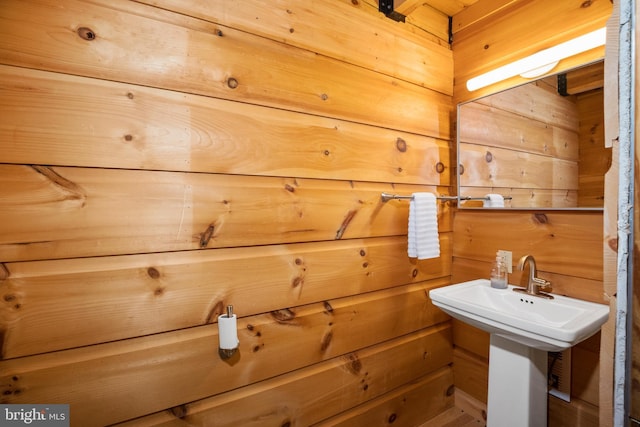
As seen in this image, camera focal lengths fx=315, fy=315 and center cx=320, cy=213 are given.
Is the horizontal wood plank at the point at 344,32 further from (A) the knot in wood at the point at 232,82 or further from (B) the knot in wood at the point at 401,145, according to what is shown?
(B) the knot in wood at the point at 401,145

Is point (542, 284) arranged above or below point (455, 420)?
above

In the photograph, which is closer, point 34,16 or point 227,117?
point 34,16

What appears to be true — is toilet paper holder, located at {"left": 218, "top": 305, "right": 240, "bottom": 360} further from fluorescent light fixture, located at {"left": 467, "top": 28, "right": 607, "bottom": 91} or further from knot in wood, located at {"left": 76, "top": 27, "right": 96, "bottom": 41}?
fluorescent light fixture, located at {"left": 467, "top": 28, "right": 607, "bottom": 91}

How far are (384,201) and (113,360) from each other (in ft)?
4.11

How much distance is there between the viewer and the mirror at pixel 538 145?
51.6 inches

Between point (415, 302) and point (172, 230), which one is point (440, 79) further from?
point (172, 230)

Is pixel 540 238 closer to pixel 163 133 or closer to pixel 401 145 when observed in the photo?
pixel 401 145

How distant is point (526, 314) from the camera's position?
1312 mm

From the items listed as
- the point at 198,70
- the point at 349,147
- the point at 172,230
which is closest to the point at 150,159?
the point at 172,230

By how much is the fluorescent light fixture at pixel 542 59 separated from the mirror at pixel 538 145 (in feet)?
0.24

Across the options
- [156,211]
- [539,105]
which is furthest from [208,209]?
[539,105]

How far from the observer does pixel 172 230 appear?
3.59 feet

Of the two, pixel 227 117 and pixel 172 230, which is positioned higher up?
pixel 227 117

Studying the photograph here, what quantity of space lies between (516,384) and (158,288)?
1.41 metres
